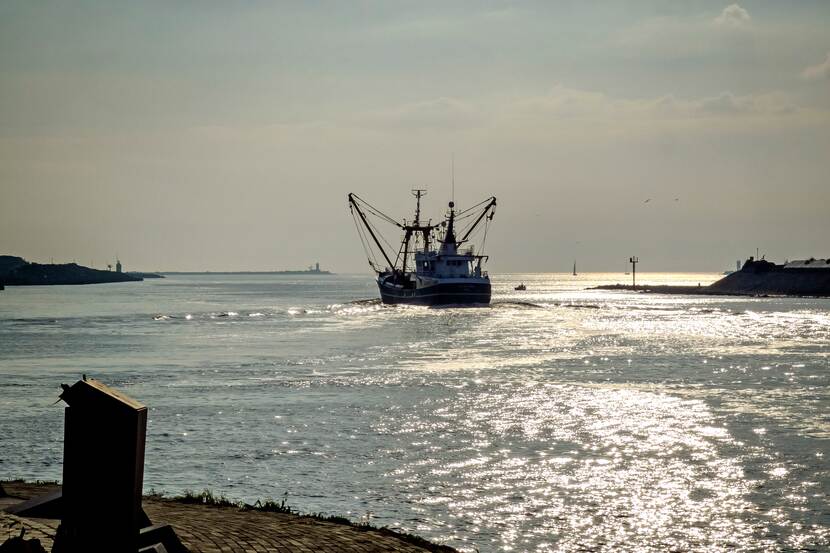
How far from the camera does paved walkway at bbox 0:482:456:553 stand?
11.8 metres

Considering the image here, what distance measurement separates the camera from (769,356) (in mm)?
52000

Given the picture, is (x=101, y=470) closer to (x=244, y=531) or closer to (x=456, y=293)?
(x=244, y=531)

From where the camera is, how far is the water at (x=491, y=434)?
16438mm

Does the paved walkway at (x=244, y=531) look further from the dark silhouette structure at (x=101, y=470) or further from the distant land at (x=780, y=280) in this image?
the distant land at (x=780, y=280)

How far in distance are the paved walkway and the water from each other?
2159mm

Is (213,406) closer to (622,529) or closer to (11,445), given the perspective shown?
(11,445)

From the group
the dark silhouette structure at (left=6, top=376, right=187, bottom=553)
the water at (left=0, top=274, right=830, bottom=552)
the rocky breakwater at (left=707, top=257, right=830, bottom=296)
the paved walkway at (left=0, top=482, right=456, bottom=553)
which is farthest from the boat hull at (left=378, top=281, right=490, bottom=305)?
the dark silhouette structure at (left=6, top=376, right=187, bottom=553)

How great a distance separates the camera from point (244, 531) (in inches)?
508

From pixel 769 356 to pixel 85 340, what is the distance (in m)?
44.5

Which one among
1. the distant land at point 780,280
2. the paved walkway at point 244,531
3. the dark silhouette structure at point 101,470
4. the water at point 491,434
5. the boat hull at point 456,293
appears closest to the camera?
the dark silhouette structure at point 101,470

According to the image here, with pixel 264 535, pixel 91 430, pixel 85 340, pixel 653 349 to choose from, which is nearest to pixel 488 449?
pixel 264 535

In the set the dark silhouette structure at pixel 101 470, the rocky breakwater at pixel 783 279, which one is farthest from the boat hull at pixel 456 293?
the dark silhouette structure at pixel 101 470

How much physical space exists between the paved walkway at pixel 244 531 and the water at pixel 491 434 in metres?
2.16

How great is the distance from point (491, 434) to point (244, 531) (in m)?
13.0
